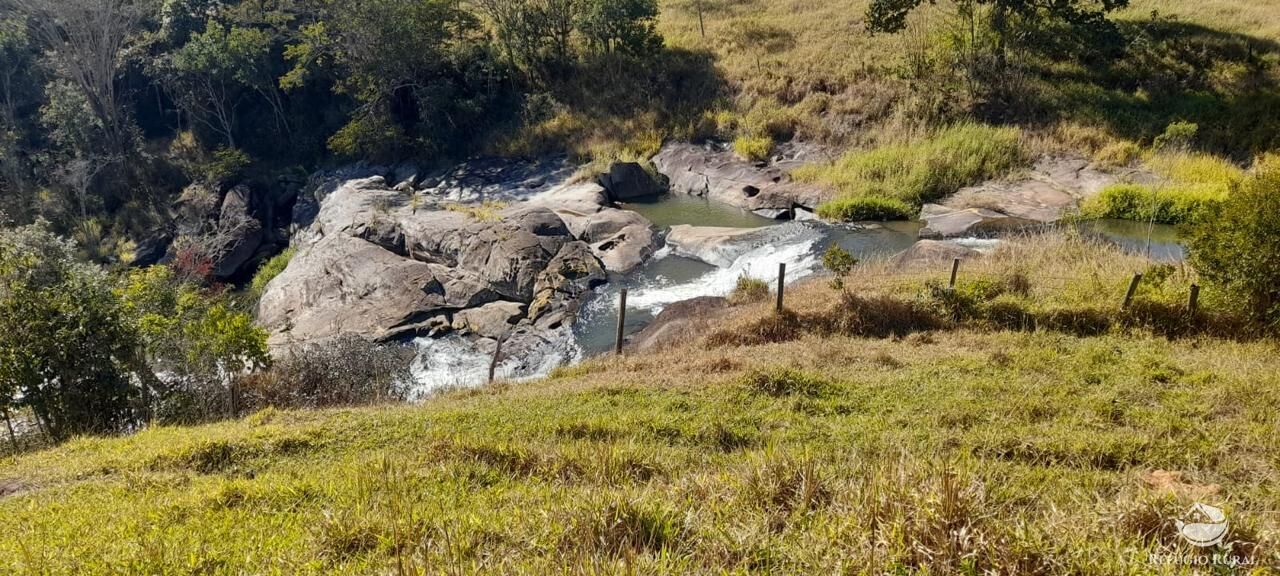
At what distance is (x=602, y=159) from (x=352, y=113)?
554 inches

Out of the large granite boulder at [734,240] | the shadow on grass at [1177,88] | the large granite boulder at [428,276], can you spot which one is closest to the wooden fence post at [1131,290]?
the large granite boulder at [734,240]

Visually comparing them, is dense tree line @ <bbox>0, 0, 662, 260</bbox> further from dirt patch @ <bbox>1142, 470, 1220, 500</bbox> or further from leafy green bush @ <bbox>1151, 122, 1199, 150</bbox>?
dirt patch @ <bbox>1142, 470, 1220, 500</bbox>

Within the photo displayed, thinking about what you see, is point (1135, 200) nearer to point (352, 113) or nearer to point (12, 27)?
point (352, 113)

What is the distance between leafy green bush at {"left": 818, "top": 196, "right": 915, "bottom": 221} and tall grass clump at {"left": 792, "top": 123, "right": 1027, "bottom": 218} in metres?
0.03

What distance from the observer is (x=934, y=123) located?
2695 centimetres

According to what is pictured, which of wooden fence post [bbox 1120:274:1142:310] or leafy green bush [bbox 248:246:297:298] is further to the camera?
leafy green bush [bbox 248:246:297:298]

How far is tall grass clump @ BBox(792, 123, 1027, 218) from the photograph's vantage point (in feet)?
74.4

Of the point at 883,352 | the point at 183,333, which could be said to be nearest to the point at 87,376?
the point at 183,333

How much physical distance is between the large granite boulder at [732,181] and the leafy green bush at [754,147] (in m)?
0.39

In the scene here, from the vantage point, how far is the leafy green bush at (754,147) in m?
28.2

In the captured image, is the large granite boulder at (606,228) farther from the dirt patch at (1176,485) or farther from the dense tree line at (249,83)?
the dirt patch at (1176,485)

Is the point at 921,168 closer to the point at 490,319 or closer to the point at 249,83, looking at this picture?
Result: the point at 490,319

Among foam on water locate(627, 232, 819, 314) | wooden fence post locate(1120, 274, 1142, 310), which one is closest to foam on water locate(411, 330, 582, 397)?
foam on water locate(627, 232, 819, 314)

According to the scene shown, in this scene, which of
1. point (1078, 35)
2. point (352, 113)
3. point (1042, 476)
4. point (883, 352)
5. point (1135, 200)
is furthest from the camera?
point (352, 113)
